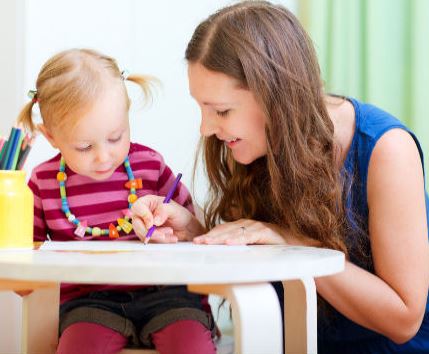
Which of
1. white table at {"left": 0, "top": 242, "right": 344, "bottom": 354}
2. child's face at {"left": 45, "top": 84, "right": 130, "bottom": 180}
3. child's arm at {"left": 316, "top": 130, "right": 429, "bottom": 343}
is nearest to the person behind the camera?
white table at {"left": 0, "top": 242, "right": 344, "bottom": 354}

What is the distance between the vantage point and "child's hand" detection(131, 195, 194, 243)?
110cm

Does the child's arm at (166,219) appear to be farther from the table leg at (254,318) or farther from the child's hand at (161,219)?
the table leg at (254,318)

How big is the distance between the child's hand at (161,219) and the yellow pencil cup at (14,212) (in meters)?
0.18

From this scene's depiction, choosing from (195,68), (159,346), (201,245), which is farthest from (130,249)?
(195,68)

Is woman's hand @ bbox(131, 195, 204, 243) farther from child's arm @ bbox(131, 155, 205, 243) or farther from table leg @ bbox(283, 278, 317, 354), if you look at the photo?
table leg @ bbox(283, 278, 317, 354)

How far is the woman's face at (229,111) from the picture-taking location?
1095 mm

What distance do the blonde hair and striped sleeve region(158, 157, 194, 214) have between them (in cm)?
19

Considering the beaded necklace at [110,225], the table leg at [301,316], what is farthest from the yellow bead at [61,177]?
the table leg at [301,316]

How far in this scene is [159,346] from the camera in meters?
1.10

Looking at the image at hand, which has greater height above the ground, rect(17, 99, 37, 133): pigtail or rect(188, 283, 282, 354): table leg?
rect(17, 99, 37, 133): pigtail

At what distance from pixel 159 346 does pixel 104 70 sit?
1.56ft

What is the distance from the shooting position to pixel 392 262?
1.09 metres

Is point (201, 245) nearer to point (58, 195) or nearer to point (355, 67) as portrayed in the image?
point (58, 195)

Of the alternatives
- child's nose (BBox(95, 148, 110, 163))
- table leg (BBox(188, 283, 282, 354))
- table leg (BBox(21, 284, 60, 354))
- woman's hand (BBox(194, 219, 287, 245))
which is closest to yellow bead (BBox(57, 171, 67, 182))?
child's nose (BBox(95, 148, 110, 163))
